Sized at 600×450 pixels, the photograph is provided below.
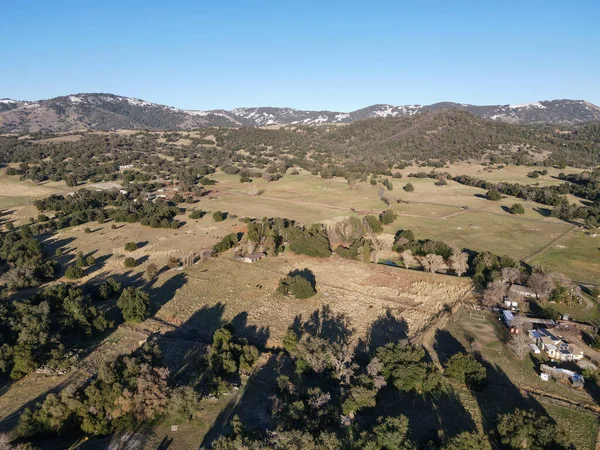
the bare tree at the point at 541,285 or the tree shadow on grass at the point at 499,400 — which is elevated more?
the bare tree at the point at 541,285

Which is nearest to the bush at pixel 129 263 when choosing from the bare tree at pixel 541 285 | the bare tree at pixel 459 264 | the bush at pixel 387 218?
the bare tree at pixel 459 264

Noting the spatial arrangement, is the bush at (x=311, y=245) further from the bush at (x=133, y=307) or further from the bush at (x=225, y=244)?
the bush at (x=133, y=307)

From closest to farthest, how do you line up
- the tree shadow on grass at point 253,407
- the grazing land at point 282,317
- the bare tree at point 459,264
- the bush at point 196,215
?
the tree shadow on grass at point 253,407 < the grazing land at point 282,317 < the bare tree at point 459,264 < the bush at point 196,215

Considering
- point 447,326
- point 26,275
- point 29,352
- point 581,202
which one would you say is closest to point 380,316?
point 447,326

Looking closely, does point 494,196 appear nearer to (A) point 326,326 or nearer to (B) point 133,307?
(A) point 326,326

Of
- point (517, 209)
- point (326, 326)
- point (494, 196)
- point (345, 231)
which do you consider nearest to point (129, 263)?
point (326, 326)

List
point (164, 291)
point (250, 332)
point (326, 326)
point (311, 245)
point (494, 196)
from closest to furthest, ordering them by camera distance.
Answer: point (250, 332) < point (326, 326) < point (164, 291) < point (311, 245) < point (494, 196)
